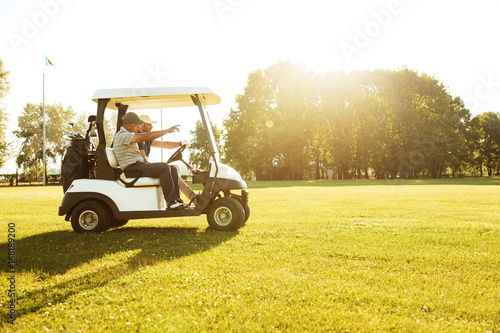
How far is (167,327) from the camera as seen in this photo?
2902 millimetres

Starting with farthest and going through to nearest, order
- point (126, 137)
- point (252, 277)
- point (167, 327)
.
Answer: point (126, 137) → point (252, 277) → point (167, 327)

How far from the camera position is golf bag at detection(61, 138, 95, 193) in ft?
23.3

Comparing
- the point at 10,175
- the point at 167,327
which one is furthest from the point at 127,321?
the point at 10,175

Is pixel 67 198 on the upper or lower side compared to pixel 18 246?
upper

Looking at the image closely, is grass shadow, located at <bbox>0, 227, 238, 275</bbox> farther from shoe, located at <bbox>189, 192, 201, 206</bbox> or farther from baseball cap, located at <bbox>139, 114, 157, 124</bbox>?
baseball cap, located at <bbox>139, 114, 157, 124</bbox>

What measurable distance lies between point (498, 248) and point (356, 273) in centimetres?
300

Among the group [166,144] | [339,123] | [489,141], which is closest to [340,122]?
[339,123]

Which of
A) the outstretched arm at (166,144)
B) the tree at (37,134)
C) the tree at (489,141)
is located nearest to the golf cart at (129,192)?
the outstretched arm at (166,144)

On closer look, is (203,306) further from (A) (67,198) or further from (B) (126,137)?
(A) (67,198)

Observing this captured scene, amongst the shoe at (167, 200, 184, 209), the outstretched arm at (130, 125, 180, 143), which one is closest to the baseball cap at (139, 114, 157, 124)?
the outstretched arm at (130, 125, 180, 143)

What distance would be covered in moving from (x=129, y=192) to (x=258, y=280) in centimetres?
385

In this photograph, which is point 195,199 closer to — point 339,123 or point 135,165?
point 135,165

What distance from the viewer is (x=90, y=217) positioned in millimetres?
7051

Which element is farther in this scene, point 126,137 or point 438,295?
point 126,137
